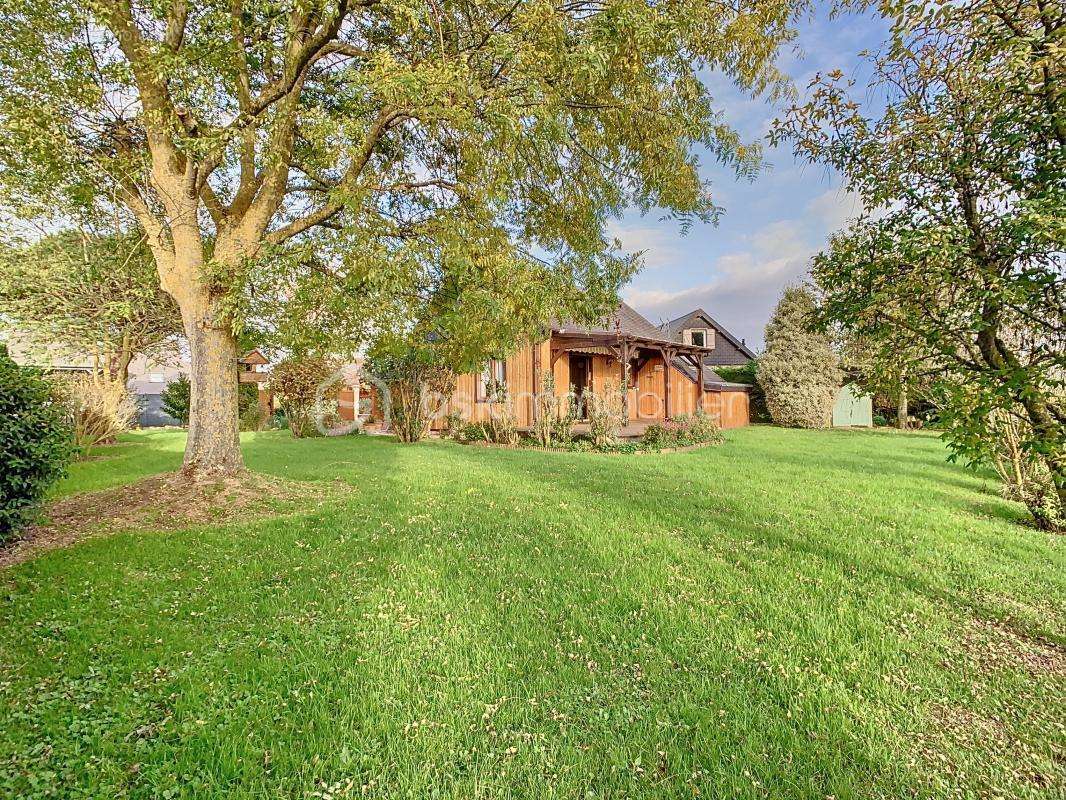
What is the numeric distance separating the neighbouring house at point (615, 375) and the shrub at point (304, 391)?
4.57 m

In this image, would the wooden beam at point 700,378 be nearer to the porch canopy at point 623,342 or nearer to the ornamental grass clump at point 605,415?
the porch canopy at point 623,342

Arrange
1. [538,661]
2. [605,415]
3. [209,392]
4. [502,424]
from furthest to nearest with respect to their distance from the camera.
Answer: [502,424] < [605,415] < [209,392] < [538,661]

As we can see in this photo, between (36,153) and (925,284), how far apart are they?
8.80 m

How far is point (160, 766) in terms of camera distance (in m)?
1.86

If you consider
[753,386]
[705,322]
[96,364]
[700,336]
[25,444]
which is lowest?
[25,444]

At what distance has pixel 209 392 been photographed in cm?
623

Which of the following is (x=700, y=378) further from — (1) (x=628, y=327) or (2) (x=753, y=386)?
(2) (x=753, y=386)

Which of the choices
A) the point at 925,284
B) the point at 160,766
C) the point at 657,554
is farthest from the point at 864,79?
the point at 160,766

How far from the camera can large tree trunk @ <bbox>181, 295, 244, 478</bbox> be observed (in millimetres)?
6176

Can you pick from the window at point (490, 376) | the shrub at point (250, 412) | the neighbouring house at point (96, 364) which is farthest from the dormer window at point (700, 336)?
the neighbouring house at point (96, 364)

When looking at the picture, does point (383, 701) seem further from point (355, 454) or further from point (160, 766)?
point (355, 454)

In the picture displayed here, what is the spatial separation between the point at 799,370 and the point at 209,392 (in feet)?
75.4

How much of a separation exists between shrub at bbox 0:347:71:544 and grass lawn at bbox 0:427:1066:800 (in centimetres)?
52

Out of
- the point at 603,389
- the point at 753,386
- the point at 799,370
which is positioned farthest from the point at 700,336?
the point at 603,389
